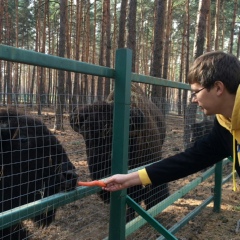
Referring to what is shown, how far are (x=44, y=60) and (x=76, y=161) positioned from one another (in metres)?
2.74

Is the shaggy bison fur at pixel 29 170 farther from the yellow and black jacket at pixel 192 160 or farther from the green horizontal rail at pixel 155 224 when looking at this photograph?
the green horizontal rail at pixel 155 224

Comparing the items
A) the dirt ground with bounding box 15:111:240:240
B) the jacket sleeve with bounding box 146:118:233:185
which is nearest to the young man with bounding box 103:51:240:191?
the jacket sleeve with bounding box 146:118:233:185

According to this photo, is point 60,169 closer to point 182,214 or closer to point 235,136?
point 235,136

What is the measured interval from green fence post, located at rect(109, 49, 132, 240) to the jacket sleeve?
1.10 feet

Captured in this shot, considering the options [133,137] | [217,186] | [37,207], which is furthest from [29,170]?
[217,186]

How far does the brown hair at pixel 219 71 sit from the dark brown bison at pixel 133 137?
1480mm

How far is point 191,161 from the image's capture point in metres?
2.40

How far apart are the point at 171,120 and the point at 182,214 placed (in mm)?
1491

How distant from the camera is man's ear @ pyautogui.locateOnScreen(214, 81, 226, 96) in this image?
6.06ft

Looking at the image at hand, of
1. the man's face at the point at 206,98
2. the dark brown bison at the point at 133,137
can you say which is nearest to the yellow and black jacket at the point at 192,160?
the man's face at the point at 206,98

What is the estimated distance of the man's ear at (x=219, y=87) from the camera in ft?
6.06

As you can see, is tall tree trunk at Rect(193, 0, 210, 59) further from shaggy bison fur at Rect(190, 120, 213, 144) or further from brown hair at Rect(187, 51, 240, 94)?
brown hair at Rect(187, 51, 240, 94)

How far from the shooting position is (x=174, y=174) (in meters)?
2.38

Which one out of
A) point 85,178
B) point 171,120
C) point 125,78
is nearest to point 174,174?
point 125,78
